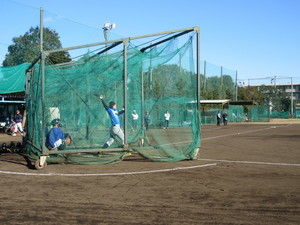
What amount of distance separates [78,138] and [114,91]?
1.82 m

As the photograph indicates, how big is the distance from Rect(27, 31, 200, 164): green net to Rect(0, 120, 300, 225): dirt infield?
0.82m

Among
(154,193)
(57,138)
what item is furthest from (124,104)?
(154,193)

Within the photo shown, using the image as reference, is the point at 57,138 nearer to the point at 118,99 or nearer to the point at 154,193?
the point at 118,99

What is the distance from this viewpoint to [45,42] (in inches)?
2164

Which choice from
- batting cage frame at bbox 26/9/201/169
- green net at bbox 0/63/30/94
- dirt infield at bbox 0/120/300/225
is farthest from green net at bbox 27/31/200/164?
green net at bbox 0/63/30/94

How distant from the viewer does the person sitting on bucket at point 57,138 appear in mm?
9327

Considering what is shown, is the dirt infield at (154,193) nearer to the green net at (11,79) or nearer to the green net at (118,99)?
the green net at (118,99)

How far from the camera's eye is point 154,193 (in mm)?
5801

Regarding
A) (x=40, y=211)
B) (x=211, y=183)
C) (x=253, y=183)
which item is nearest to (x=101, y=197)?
(x=40, y=211)

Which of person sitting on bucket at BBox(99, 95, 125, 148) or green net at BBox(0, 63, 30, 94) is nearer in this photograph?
person sitting on bucket at BBox(99, 95, 125, 148)

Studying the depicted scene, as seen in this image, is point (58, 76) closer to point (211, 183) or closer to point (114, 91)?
point (114, 91)

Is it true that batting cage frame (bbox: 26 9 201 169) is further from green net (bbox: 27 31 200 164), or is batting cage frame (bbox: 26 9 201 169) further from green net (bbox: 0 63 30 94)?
green net (bbox: 0 63 30 94)

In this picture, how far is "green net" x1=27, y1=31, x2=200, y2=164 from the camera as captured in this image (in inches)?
382

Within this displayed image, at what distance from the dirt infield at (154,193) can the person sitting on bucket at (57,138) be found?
0.58 m
